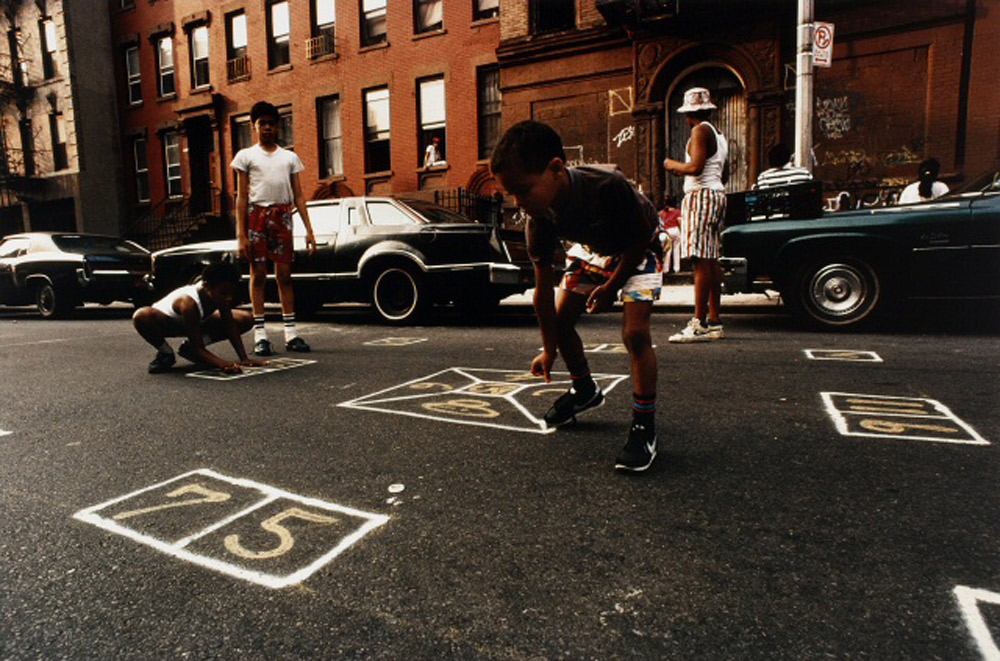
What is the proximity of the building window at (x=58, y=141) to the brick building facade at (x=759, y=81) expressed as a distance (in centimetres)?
1918

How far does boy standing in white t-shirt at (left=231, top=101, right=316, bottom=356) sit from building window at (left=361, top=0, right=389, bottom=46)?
13.0m

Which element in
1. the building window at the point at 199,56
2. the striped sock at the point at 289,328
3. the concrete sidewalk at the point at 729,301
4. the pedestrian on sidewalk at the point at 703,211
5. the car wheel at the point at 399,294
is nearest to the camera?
the pedestrian on sidewalk at the point at 703,211

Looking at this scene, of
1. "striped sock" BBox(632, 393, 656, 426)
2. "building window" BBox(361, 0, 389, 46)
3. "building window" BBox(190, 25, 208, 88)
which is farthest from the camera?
"building window" BBox(190, 25, 208, 88)

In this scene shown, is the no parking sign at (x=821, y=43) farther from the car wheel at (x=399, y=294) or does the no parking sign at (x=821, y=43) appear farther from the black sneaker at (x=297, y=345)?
the black sneaker at (x=297, y=345)

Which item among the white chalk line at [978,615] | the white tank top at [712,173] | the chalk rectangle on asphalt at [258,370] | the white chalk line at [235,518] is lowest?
the chalk rectangle on asphalt at [258,370]

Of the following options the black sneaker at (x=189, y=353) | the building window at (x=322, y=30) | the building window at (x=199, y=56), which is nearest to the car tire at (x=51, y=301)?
the black sneaker at (x=189, y=353)

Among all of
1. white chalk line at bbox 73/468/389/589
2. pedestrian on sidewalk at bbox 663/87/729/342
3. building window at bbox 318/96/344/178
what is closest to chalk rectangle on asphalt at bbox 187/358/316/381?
white chalk line at bbox 73/468/389/589

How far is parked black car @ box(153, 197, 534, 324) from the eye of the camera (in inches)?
299

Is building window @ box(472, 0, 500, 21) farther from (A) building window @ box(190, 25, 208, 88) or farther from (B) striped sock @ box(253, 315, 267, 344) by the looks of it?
(B) striped sock @ box(253, 315, 267, 344)

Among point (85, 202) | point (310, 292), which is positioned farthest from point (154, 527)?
point (85, 202)

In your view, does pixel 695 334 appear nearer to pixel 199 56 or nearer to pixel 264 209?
pixel 264 209

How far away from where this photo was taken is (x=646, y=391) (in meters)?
2.61

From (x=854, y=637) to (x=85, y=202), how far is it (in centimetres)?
2785

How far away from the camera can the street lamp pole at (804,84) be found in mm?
8703
